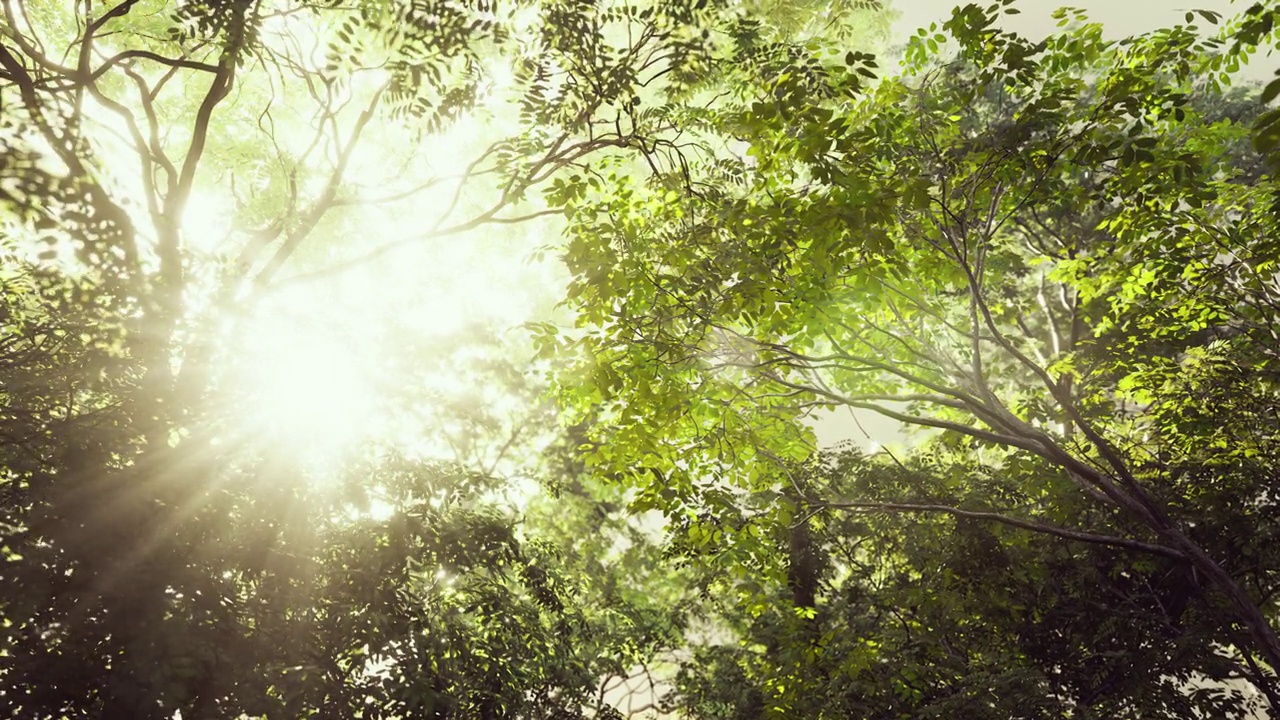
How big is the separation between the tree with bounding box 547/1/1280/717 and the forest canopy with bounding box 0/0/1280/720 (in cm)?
4

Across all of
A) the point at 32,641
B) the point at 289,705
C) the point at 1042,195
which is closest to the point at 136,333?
the point at 32,641

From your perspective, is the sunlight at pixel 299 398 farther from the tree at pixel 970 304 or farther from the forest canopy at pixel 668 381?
the tree at pixel 970 304

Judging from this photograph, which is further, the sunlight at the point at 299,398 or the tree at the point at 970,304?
the sunlight at the point at 299,398

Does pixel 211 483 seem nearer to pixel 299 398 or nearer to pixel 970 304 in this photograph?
pixel 299 398

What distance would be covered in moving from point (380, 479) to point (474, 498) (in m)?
0.93

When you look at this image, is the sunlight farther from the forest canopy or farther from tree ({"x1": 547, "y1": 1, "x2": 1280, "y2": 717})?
tree ({"x1": 547, "y1": 1, "x2": 1280, "y2": 717})

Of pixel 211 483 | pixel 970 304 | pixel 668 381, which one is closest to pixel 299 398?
pixel 211 483

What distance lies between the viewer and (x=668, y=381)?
4695 mm

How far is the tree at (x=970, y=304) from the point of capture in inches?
161

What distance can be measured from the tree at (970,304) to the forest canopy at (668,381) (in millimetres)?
43

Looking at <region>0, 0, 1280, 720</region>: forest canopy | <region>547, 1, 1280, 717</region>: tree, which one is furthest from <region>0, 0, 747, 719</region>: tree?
<region>547, 1, 1280, 717</region>: tree

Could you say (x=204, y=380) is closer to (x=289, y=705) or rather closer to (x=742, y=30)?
(x=289, y=705)

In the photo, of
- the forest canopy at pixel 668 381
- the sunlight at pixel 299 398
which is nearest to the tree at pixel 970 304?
the forest canopy at pixel 668 381

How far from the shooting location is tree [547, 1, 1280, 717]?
4090 millimetres
